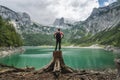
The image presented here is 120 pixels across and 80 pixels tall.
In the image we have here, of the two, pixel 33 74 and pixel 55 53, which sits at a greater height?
pixel 55 53

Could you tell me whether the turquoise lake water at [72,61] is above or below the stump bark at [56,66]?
below

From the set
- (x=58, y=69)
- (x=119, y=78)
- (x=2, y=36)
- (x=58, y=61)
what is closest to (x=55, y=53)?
(x=58, y=61)

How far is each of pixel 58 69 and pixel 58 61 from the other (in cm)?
168

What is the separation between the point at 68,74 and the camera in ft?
66.7

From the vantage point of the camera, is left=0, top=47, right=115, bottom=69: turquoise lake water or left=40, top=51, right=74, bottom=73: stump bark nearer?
left=40, top=51, right=74, bottom=73: stump bark

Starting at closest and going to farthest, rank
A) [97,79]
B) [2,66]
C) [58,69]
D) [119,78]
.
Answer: [119,78] < [97,79] < [58,69] < [2,66]

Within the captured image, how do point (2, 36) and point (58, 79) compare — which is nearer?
point (58, 79)

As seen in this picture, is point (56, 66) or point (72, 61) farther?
point (72, 61)

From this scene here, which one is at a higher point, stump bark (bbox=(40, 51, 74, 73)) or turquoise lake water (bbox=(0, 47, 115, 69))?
stump bark (bbox=(40, 51, 74, 73))

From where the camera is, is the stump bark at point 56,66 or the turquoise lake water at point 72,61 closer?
the stump bark at point 56,66

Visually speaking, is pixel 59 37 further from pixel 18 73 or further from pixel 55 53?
pixel 18 73

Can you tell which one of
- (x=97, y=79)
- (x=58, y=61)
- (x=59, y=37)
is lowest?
(x=97, y=79)

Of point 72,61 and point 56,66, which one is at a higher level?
point 56,66

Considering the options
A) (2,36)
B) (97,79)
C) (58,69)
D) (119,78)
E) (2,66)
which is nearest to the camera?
(119,78)
